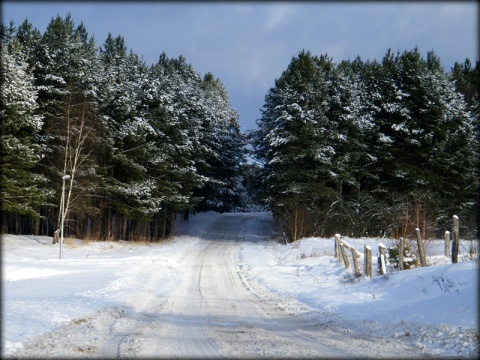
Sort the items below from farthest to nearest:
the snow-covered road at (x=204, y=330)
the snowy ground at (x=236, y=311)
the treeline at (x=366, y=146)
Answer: the treeline at (x=366, y=146), the snowy ground at (x=236, y=311), the snow-covered road at (x=204, y=330)

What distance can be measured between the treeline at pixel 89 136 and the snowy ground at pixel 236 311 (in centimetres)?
878

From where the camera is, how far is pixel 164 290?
43.9 ft

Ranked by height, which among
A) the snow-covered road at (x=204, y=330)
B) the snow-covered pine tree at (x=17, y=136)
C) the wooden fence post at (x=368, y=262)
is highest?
the snow-covered pine tree at (x=17, y=136)

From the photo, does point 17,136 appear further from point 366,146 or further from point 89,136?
point 366,146

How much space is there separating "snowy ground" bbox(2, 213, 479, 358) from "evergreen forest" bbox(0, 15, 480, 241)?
36.8ft

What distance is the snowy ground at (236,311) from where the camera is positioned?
6.21 meters

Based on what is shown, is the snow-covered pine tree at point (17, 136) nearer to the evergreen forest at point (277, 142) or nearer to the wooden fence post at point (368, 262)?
the evergreen forest at point (277, 142)

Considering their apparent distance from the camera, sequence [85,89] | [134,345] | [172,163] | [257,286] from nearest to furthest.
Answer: [134,345]
[257,286]
[85,89]
[172,163]

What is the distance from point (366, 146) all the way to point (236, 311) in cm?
2699

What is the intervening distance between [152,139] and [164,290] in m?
21.8

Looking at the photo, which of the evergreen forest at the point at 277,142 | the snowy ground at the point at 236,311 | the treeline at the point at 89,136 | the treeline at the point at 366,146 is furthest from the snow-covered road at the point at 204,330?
the treeline at the point at 366,146

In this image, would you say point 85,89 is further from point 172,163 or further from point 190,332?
point 190,332

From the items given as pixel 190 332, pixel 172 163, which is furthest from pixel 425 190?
pixel 190 332

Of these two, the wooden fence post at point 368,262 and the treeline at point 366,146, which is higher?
the treeline at point 366,146
